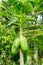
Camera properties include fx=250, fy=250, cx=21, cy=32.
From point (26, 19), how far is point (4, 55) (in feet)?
24.9

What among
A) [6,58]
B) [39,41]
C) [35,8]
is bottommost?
[6,58]

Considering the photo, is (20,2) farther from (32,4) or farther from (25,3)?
(32,4)

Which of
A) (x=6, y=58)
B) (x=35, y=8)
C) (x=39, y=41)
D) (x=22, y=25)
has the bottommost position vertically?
(x=6, y=58)

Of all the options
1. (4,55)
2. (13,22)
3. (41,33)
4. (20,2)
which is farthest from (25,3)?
(4,55)

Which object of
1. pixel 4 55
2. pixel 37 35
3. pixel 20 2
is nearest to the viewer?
pixel 20 2

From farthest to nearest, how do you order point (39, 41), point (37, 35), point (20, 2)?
point (39, 41)
point (37, 35)
point (20, 2)

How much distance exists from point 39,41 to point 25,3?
2153mm

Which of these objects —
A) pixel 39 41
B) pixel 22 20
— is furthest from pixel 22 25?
pixel 39 41

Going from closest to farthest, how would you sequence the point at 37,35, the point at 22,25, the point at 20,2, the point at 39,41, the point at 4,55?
the point at 20,2
the point at 22,25
the point at 37,35
the point at 39,41
the point at 4,55

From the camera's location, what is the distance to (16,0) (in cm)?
775

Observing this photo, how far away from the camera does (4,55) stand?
15.0 meters

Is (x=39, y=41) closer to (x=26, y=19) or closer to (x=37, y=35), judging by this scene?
(x=37, y=35)

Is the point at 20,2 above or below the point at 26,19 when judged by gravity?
above

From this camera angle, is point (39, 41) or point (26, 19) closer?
point (26, 19)
